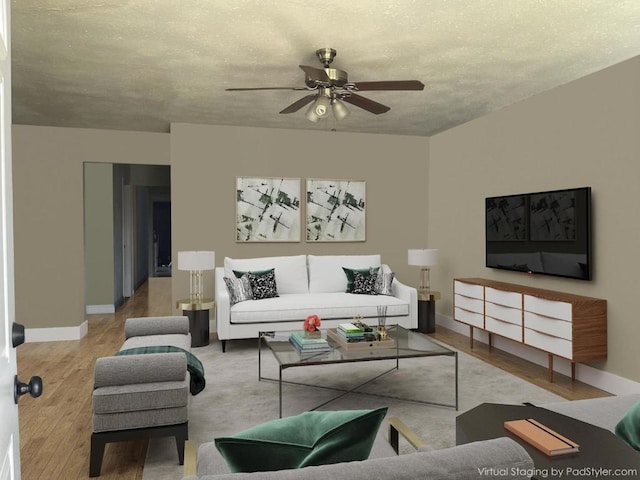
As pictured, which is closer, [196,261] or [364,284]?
[196,261]

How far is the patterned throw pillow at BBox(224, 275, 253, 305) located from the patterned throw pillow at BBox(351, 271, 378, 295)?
4.36ft

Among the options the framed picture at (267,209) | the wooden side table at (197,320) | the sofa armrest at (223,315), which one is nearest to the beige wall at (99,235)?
the framed picture at (267,209)

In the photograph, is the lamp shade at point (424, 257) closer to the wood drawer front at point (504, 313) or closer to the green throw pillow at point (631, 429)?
the wood drawer front at point (504, 313)

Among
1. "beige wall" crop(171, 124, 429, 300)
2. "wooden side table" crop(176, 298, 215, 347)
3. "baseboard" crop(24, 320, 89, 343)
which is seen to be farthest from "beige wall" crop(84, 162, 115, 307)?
"wooden side table" crop(176, 298, 215, 347)

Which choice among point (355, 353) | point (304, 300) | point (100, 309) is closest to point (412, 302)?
point (304, 300)

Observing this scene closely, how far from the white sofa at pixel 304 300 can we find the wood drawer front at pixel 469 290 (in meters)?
0.50

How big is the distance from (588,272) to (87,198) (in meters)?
7.20

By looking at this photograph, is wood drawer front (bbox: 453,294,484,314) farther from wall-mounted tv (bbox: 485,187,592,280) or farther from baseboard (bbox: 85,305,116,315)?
baseboard (bbox: 85,305,116,315)

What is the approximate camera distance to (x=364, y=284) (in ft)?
19.4

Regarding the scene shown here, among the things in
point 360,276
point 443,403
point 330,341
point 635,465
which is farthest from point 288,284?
point 635,465

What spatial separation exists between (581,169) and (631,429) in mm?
3033

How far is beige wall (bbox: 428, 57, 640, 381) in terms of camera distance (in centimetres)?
374

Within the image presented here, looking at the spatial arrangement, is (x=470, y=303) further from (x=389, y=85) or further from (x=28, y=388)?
(x=28, y=388)

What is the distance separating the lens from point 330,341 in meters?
3.86
